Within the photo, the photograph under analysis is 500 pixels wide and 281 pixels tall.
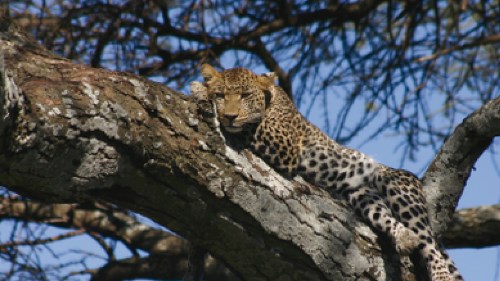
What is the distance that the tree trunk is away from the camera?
3379 millimetres

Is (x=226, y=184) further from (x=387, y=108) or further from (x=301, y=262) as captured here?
(x=387, y=108)

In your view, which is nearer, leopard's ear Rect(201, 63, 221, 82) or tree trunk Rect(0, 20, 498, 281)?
tree trunk Rect(0, 20, 498, 281)

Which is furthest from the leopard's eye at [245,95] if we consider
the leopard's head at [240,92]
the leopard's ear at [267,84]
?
the leopard's ear at [267,84]

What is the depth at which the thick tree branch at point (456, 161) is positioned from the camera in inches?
169

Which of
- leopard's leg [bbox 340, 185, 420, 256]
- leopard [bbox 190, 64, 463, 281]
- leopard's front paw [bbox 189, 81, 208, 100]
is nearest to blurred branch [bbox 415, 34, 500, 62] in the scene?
leopard [bbox 190, 64, 463, 281]

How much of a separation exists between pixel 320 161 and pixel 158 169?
1843 millimetres

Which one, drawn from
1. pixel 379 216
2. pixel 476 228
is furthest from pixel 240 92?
pixel 476 228

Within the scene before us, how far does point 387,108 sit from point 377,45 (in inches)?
28.7

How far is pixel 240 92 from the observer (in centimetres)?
518

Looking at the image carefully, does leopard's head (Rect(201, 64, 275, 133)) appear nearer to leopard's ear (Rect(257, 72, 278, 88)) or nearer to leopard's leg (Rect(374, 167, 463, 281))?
leopard's ear (Rect(257, 72, 278, 88))

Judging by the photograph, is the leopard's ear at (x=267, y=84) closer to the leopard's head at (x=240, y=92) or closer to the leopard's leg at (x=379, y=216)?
the leopard's head at (x=240, y=92)

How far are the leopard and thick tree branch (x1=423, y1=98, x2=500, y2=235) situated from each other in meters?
0.09

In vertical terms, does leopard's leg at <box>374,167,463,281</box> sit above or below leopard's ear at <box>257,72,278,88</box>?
below

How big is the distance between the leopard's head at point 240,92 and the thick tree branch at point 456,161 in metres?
1.14
